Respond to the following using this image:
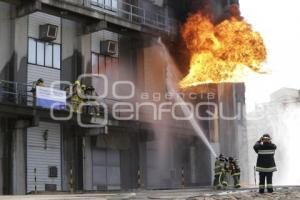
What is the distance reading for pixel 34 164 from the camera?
25.8 metres

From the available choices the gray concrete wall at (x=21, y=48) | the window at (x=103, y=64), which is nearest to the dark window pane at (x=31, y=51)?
the gray concrete wall at (x=21, y=48)

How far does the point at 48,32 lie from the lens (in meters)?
26.5

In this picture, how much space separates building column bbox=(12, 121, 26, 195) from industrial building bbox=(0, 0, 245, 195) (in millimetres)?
47

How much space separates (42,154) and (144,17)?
10.9 metres

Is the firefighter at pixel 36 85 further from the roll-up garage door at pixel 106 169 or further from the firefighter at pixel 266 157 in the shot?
the firefighter at pixel 266 157

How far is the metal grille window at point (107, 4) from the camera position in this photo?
99.3 feet

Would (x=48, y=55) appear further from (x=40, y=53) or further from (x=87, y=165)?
(x=87, y=165)

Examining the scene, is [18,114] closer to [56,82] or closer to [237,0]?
[56,82]

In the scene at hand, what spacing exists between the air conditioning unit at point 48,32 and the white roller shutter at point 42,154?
429cm

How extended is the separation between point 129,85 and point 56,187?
26.8 ft

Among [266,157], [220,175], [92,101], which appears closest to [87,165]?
[92,101]

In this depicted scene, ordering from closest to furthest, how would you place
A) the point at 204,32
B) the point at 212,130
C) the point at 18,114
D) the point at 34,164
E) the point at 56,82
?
the point at 18,114, the point at 34,164, the point at 56,82, the point at 204,32, the point at 212,130

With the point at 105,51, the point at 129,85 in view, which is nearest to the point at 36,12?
the point at 105,51

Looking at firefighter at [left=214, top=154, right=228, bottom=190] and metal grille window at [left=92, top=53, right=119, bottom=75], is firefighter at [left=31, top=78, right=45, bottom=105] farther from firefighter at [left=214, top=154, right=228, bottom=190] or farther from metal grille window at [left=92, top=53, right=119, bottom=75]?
firefighter at [left=214, top=154, right=228, bottom=190]
